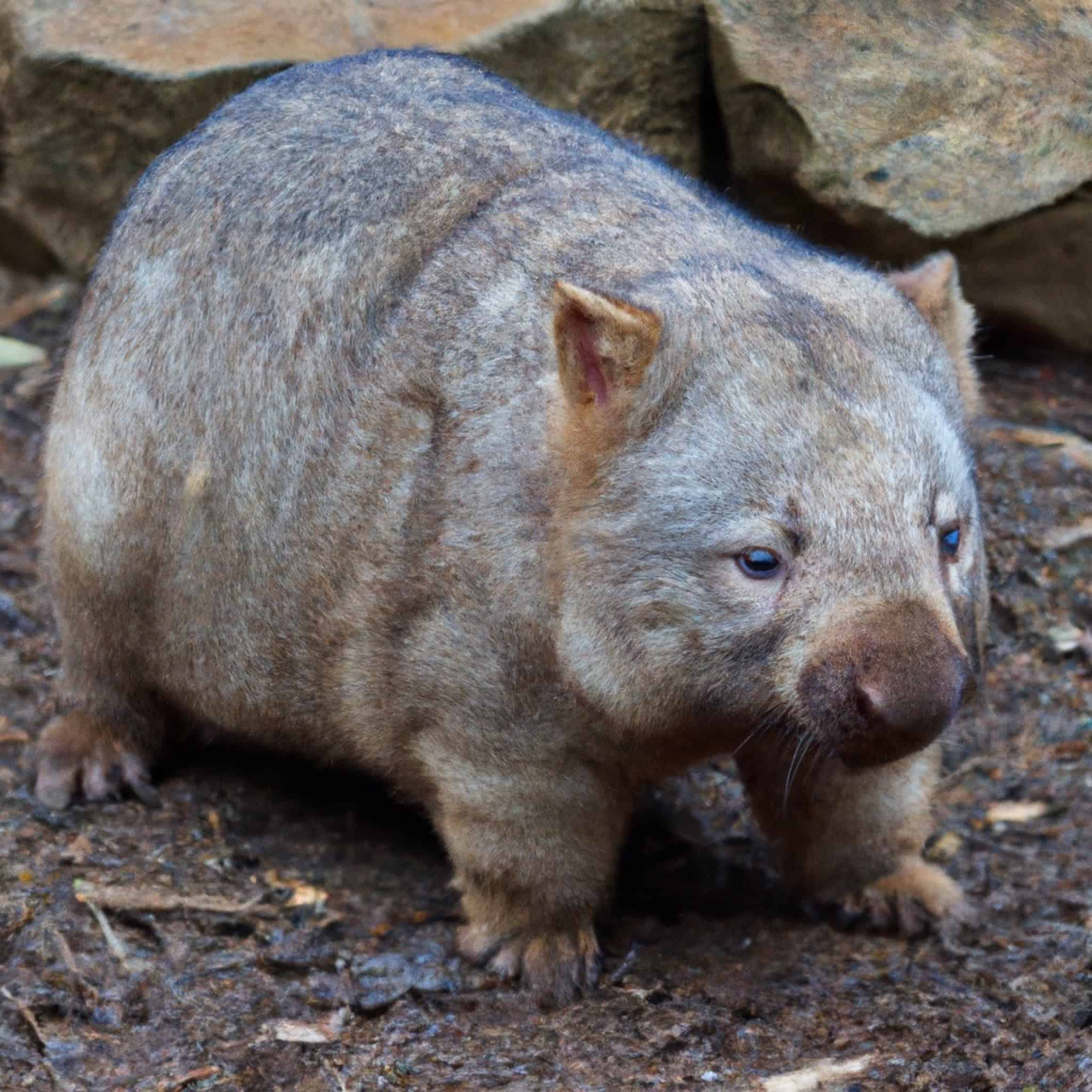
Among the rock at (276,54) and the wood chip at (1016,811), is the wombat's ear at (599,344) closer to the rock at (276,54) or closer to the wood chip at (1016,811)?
the wood chip at (1016,811)

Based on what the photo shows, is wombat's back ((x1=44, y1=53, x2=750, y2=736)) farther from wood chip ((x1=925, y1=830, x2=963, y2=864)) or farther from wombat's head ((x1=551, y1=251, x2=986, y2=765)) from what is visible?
wood chip ((x1=925, y1=830, x2=963, y2=864))

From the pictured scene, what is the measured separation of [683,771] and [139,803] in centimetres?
199

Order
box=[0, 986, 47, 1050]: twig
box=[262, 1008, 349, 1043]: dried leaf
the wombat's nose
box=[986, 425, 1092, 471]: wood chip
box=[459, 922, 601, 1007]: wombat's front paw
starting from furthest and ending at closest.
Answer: box=[986, 425, 1092, 471]: wood chip < box=[459, 922, 601, 1007]: wombat's front paw < box=[262, 1008, 349, 1043]: dried leaf < box=[0, 986, 47, 1050]: twig < the wombat's nose

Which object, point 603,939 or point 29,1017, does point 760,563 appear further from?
point 29,1017

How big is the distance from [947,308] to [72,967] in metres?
3.18

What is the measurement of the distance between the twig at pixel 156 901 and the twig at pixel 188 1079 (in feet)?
2.50

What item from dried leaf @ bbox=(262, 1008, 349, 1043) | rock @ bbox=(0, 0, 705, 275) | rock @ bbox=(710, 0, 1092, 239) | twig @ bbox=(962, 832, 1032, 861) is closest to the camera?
dried leaf @ bbox=(262, 1008, 349, 1043)

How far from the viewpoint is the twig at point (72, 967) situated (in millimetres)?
4609

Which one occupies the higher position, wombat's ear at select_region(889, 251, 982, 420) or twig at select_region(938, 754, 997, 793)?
wombat's ear at select_region(889, 251, 982, 420)

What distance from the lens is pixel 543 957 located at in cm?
495

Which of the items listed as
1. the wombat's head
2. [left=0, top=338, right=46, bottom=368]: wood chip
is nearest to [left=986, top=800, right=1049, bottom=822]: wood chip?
the wombat's head

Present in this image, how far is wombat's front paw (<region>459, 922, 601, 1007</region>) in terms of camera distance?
193 inches

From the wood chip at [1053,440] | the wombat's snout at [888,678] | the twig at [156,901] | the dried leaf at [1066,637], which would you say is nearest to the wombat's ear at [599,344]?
the wombat's snout at [888,678]

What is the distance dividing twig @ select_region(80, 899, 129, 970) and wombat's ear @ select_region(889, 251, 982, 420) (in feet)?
9.57
